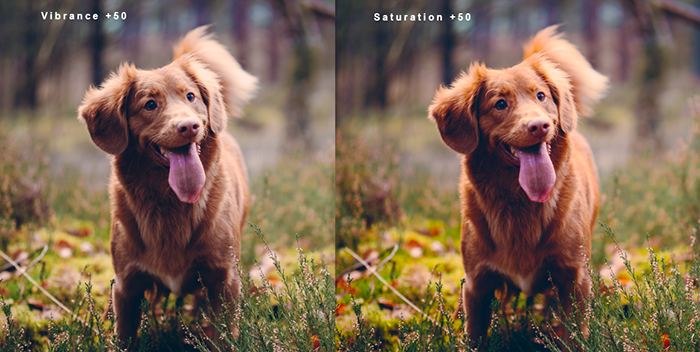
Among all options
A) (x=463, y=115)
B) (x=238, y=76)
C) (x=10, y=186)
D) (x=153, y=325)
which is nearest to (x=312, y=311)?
(x=153, y=325)

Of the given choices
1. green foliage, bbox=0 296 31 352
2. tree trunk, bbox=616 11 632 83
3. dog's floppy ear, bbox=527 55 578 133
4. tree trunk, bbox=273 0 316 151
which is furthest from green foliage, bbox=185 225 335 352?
tree trunk, bbox=616 11 632 83

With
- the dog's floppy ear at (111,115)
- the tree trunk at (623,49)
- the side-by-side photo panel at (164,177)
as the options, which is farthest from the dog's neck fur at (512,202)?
the tree trunk at (623,49)

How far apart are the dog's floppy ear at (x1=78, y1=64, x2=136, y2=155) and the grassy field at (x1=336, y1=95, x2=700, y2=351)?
141 cm

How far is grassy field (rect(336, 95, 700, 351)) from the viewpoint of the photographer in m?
2.10

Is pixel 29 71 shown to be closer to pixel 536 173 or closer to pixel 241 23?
pixel 241 23

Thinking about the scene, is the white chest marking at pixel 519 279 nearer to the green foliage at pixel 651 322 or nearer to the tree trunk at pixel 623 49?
the green foliage at pixel 651 322

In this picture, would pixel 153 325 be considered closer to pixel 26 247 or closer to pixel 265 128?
pixel 26 247

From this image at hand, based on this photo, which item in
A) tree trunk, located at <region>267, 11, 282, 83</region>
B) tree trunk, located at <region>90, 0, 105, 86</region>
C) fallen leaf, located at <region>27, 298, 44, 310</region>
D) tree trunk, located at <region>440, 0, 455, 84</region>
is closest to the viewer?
fallen leaf, located at <region>27, 298, 44, 310</region>

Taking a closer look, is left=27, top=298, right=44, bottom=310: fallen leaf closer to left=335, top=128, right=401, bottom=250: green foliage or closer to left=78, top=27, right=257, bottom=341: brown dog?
left=78, top=27, right=257, bottom=341: brown dog

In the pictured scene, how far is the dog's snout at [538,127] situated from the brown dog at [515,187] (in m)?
0.11

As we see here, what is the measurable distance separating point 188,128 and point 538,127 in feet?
4.97

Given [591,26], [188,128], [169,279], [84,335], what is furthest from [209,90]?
[591,26]

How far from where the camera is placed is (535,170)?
7.09ft

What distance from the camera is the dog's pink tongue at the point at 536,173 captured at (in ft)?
7.07
